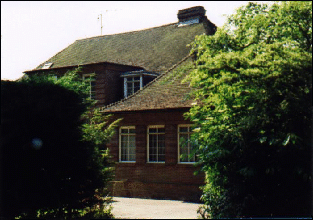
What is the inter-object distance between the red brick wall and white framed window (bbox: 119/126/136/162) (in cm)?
26

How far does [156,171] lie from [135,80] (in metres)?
6.37

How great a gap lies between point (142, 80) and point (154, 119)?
4.46 m

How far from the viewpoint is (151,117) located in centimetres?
2184

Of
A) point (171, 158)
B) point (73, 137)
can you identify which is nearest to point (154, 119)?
point (171, 158)

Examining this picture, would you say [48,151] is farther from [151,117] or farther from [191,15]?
[191,15]

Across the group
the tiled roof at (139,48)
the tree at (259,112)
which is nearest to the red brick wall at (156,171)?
the tiled roof at (139,48)

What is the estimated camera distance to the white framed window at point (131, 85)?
2591 centimetres

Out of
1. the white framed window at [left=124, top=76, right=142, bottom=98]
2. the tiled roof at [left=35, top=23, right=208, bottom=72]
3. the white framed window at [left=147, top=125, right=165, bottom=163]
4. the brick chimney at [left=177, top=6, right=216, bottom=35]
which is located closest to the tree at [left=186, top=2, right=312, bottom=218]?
the white framed window at [left=147, top=125, right=165, bottom=163]

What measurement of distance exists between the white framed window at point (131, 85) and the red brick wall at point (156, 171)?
128 inches

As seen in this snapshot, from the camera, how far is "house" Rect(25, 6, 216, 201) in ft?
68.5

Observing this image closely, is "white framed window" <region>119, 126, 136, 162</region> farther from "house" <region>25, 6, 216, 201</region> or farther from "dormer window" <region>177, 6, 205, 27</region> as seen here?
"dormer window" <region>177, 6, 205, 27</region>

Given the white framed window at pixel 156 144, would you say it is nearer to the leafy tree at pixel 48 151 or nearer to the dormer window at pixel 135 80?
the dormer window at pixel 135 80

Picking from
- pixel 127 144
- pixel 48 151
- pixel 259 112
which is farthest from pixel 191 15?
pixel 259 112

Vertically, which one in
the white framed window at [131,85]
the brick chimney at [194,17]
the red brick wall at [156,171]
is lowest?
the red brick wall at [156,171]
